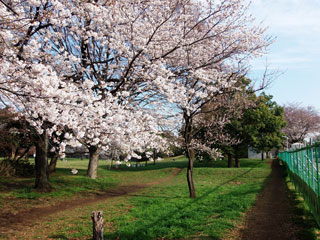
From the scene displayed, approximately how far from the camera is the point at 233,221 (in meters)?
7.30

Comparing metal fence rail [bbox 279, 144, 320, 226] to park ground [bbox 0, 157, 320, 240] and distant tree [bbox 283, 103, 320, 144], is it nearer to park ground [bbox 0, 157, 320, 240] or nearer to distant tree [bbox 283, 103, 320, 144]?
park ground [bbox 0, 157, 320, 240]

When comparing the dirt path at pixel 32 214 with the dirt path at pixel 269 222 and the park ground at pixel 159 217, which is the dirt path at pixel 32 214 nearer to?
the park ground at pixel 159 217

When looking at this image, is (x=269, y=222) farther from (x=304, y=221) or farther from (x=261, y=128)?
(x=261, y=128)

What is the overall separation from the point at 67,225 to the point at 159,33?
7012 millimetres

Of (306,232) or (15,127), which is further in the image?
(15,127)

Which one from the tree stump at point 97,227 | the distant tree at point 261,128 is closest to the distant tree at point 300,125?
the distant tree at point 261,128

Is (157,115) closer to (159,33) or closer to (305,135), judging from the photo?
(159,33)

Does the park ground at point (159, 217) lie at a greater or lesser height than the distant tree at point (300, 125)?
lesser

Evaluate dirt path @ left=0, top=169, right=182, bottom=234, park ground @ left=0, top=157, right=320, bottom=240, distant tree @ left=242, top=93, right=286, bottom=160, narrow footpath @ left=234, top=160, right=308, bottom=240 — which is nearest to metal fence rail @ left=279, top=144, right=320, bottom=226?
park ground @ left=0, top=157, right=320, bottom=240

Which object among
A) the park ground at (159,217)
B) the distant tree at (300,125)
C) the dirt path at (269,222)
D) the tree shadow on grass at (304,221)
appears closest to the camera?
the tree shadow on grass at (304,221)

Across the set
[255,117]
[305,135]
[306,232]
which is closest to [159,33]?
[306,232]

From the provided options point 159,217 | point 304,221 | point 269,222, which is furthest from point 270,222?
point 159,217

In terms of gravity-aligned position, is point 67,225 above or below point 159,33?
below

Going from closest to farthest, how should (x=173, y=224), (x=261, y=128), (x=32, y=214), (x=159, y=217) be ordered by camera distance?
(x=173, y=224)
(x=159, y=217)
(x=32, y=214)
(x=261, y=128)
